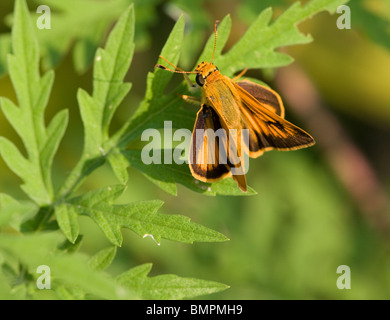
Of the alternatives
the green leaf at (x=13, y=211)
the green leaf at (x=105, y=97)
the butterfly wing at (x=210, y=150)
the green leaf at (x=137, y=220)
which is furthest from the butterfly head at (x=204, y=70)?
the green leaf at (x=13, y=211)

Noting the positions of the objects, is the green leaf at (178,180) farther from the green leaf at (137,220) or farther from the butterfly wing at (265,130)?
the butterfly wing at (265,130)

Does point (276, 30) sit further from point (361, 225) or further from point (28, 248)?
point (361, 225)

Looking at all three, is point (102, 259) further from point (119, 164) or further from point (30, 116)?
point (30, 116)

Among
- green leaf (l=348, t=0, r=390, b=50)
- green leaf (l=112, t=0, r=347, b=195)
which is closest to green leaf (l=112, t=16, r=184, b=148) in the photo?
green leaf (l=112, t=0, r=347, b=195)

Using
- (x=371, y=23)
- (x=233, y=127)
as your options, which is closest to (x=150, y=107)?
(x=233, y=127)

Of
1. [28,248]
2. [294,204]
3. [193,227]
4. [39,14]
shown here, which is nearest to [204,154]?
[193,227]

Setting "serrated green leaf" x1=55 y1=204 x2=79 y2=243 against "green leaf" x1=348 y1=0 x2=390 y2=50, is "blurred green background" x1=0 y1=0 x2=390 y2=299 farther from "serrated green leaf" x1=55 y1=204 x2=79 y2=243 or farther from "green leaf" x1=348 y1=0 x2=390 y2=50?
"serrated green leaf" x1=55 y1=204 x2=79 y2=243
